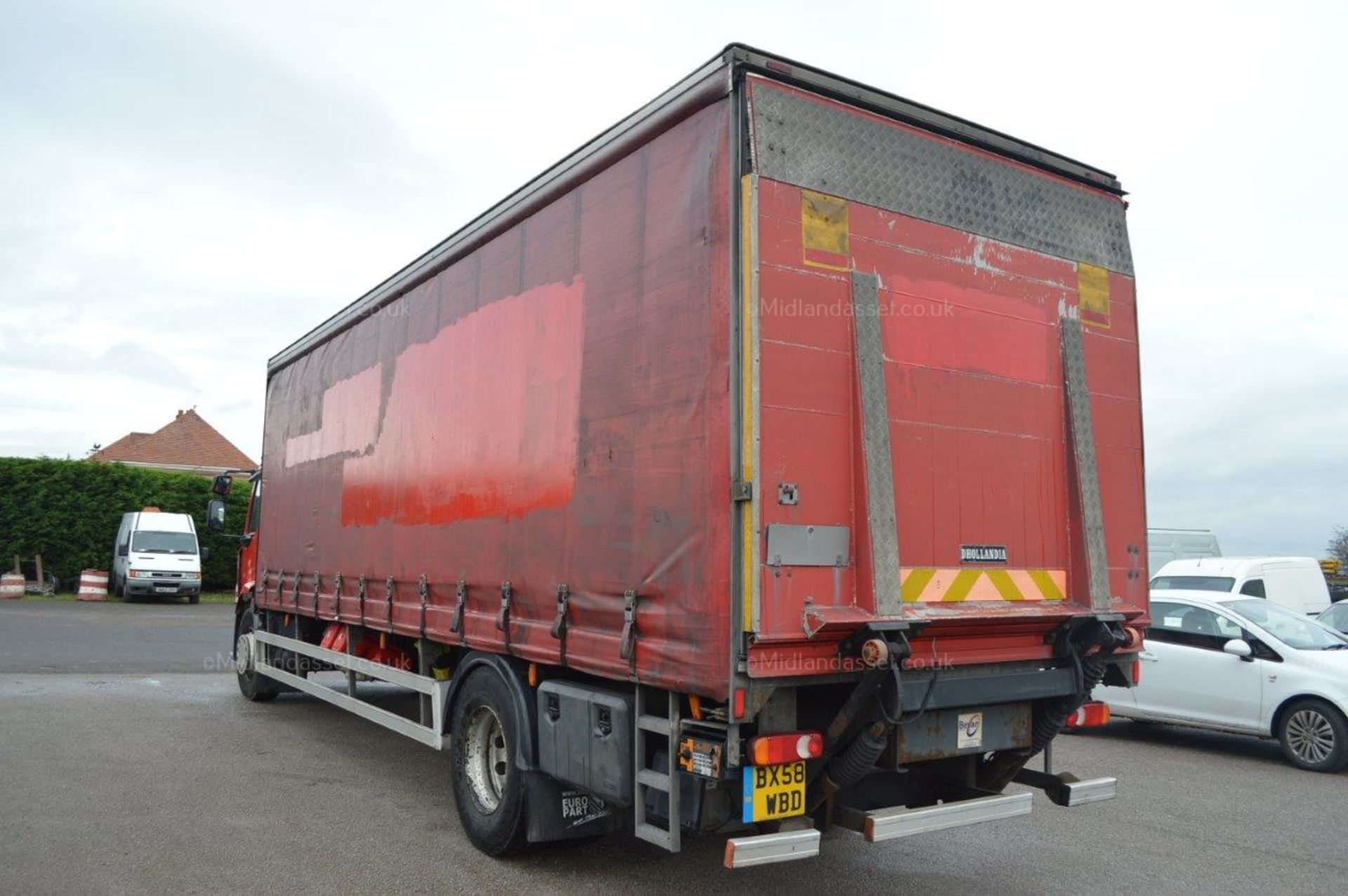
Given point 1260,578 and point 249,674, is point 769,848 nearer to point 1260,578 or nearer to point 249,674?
point 249,674

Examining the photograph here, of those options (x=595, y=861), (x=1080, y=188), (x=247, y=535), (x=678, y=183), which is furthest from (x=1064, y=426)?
(x=247, y=535)

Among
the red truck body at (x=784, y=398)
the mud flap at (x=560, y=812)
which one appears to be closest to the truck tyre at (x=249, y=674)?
the red truck body at (x=784, y=398)

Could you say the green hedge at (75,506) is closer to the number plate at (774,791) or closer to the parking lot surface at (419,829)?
the parking lot surface at (419,829)

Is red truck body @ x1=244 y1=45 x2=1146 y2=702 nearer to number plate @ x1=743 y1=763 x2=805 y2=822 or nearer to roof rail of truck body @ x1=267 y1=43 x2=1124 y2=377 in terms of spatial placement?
roof rail of truck body @ x1=267 y1=43 x2=1124 y2=377

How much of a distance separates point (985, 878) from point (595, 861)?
7.17ft

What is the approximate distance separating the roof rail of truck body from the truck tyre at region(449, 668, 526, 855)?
281 cm

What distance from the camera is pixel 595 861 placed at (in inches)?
235

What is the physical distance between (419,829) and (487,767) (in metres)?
0.86

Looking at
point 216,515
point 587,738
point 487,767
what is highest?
point 216,515

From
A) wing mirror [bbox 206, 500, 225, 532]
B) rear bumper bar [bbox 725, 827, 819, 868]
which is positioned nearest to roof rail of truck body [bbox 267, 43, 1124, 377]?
rear bumper bar [bbox 725, 827, 819, 868]

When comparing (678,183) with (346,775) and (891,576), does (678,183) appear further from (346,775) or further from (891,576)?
(346,775)

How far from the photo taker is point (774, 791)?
4.38 m

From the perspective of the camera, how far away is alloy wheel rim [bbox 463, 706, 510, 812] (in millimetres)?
6023

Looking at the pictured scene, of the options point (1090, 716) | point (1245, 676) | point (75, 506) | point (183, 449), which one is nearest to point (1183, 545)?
point (1245, 676)
